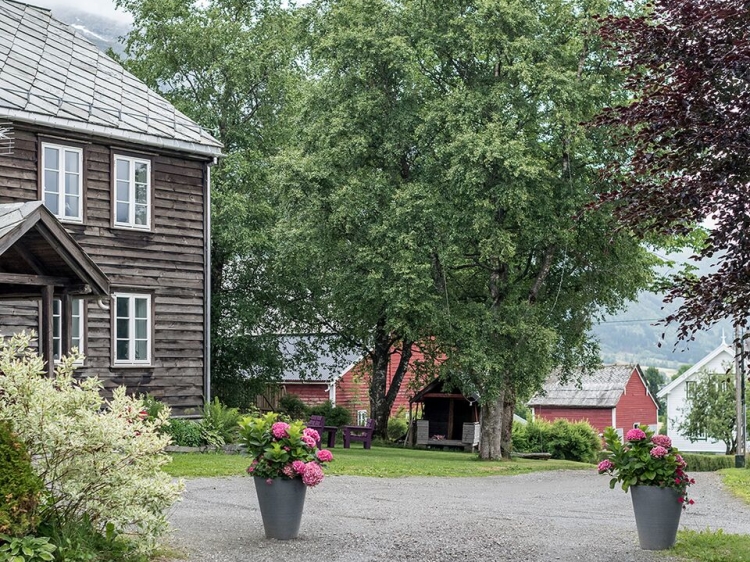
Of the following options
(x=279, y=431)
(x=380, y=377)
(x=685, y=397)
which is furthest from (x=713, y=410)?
(x=279, y=431)

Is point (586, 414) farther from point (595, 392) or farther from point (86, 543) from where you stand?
point (86, 543)

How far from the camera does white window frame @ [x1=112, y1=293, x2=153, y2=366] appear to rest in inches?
952

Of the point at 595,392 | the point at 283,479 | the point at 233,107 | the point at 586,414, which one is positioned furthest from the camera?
the point at 595,392

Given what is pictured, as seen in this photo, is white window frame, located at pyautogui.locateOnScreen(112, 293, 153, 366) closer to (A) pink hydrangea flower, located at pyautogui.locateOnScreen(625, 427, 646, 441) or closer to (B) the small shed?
(A) pink hydrangea flower, located at pyautogui.locateOnScreen(625, 427, 646, 441)

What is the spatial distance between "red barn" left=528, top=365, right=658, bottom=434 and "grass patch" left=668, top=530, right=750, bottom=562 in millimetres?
51404

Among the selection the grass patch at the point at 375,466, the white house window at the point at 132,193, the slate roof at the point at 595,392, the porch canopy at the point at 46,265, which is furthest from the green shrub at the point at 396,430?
the porch canopy at the point at 46,265

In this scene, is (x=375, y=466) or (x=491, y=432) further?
(x=491, y=432)

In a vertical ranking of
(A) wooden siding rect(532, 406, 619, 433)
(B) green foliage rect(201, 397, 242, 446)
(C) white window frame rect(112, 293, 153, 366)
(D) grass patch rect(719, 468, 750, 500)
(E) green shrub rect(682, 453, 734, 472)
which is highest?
(C) white window frame rect(112, 293, 153, 366)

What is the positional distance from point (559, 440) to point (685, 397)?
3462 centimetres

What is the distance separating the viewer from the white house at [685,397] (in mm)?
67938

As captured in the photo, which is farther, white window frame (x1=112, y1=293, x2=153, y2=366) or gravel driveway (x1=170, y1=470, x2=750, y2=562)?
white window frame (x1=112, y1=293, x2=153, y2=366)

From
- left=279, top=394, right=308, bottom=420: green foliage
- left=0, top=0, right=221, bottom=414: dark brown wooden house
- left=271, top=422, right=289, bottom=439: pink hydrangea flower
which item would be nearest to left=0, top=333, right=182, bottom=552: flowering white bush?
left=271, top=422, right=289, bottom=439: pink hydrangea flower

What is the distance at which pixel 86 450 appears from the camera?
9.54 m

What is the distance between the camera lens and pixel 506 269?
98.4 ft
